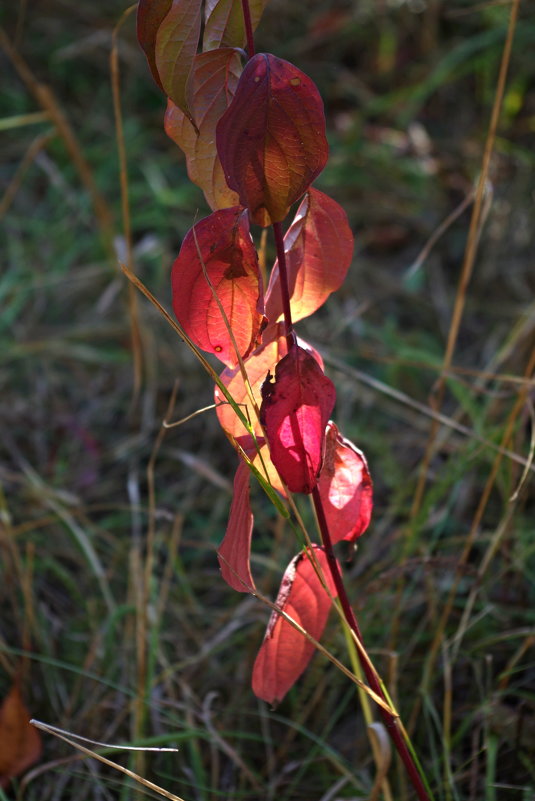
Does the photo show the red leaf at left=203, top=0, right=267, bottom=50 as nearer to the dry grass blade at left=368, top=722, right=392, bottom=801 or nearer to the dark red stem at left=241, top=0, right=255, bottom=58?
the dark red stem at left=241, top=0, right=255, bottom=58

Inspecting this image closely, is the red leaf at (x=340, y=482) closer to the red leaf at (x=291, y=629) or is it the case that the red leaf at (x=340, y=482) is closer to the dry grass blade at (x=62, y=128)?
the red leaf at (x=291, y=629)

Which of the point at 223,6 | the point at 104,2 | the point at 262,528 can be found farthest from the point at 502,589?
the point at 104,2

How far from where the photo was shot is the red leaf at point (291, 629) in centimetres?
64

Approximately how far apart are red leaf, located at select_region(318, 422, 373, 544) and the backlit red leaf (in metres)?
0.19

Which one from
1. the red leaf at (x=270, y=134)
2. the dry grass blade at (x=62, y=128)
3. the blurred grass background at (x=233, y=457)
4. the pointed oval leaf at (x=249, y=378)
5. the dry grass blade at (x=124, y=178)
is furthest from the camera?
the dry grass blade at (x=62, y=128)

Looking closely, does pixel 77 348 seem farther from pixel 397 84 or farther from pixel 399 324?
pixel 397 84

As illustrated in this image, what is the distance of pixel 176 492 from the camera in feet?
4.66

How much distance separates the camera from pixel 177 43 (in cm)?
51

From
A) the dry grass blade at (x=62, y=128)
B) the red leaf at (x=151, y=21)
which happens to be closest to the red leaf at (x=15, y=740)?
the red leaf at (x=151, y=21)

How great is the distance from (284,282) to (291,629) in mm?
271

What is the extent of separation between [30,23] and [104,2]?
0.73ft

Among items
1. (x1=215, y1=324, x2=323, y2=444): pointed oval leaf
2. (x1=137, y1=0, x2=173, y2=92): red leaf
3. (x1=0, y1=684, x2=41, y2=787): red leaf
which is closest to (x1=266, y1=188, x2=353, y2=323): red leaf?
(x1=215, y1=324, x2=323, y2=444): pointed oval leaf

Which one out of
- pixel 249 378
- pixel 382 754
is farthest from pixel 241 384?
pixel 382 754

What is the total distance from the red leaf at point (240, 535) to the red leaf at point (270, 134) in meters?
0.19
